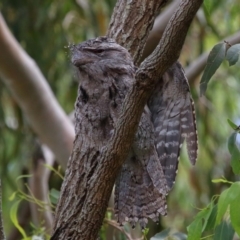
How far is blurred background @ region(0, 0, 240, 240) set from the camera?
3.39 metres

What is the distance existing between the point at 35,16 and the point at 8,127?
0.62m

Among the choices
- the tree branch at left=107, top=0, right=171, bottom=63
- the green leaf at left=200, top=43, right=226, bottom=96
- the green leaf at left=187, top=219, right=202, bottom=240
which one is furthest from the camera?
the tree branch at left=107, top=0, right=171, bottom=63

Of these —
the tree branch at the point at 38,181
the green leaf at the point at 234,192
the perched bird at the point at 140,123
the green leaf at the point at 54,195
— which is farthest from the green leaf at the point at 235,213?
the tree branch at the point at 38,181

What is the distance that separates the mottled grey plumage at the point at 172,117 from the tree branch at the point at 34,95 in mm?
824

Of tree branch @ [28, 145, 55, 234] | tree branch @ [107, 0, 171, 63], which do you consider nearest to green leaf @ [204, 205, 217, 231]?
tree branch @ [107, 0, 171, 63]

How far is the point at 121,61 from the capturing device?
2.00 m

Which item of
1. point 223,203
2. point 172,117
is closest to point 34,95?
point 172,117

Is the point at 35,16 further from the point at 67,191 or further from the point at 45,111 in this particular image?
the point at 67,191

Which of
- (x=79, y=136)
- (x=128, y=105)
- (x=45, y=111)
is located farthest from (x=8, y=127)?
(x=128, y=105)

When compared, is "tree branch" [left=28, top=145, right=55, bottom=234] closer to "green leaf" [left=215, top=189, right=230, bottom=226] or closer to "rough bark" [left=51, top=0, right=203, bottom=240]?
"rough bark" [left=51, top=0, right=203, bottom=240]

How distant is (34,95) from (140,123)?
0.91 m

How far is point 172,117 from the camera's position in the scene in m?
2.11

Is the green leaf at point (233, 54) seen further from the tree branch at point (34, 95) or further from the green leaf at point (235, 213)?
the tree branch at point (34, 95)

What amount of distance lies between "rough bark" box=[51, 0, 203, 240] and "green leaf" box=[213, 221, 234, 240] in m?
0.29
